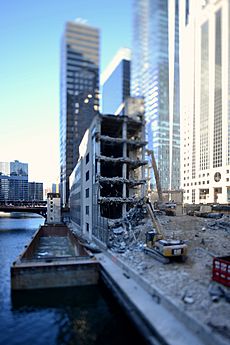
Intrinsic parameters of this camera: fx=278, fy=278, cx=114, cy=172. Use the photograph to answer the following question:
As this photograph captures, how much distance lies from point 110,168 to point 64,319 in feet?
142

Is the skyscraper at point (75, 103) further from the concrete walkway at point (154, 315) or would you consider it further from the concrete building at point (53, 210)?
the concrete walkway at point (154, 315)

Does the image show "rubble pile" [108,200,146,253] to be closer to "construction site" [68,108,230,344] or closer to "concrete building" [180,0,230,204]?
"construction site" [68,108,230,344]

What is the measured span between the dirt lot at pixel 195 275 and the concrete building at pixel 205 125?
8626cm

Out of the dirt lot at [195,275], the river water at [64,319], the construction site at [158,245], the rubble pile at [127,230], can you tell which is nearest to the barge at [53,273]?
the river water at [64,319]

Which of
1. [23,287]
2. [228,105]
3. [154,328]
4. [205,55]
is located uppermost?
[205,55]

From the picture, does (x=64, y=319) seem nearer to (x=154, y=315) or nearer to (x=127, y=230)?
(x=154, y=315)

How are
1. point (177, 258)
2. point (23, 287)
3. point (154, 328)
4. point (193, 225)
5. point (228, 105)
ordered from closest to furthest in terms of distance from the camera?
point (154, 328) → point (23, 287) → point (177, 258) → point (193, 225) → point (228, 105)

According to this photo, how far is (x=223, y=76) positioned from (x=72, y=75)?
82.9m

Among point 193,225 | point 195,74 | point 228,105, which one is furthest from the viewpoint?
point 195,74

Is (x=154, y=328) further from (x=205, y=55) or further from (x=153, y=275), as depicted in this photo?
(x=205, y=55)

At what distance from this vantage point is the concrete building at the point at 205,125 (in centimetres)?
11912

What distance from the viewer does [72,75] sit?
16038 centimetres

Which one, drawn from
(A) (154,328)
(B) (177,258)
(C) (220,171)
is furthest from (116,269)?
(C) (220,171)

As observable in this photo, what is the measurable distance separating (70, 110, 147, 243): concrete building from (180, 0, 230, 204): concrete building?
215 ft
